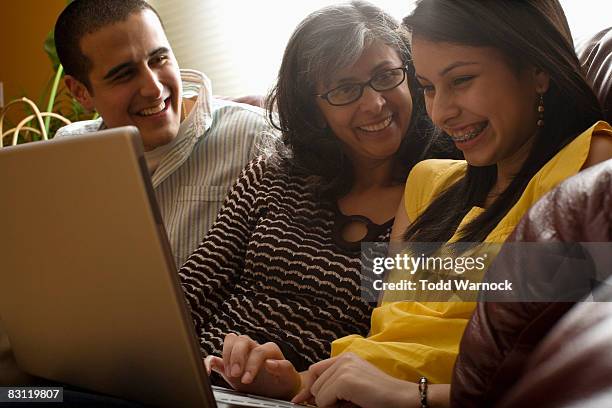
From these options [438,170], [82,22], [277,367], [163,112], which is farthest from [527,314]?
[82,22]

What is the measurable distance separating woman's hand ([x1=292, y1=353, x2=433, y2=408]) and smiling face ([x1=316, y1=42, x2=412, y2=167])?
0.55m

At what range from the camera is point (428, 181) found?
1.22 meters

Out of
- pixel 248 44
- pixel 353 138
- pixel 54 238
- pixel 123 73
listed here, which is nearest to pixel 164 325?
A: pixel 54 238

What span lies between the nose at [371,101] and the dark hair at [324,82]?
60mm

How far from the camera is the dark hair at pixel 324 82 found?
1399 millimetres

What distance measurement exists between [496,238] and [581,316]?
1.27 feet

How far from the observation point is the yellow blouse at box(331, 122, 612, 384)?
0.91 metres

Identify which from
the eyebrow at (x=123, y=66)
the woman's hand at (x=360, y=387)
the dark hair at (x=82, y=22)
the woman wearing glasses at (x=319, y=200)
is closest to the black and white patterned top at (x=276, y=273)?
the woman wearing glasses at (x=319, y=200)

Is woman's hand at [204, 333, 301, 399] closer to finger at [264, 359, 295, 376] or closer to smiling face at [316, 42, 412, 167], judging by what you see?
finger at [264, 359, 295, 376]

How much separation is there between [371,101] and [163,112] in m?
0.63

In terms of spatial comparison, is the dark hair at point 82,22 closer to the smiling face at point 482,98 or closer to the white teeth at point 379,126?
the white teeth at point 379,126

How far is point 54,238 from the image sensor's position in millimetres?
798

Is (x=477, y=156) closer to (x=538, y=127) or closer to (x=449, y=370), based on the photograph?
(x=538, y=127)

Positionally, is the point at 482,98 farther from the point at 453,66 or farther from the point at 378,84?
the point at 378,84
